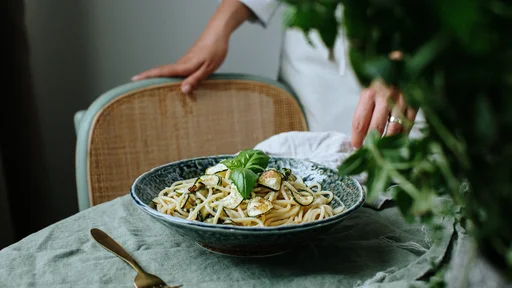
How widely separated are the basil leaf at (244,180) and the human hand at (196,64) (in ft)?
2.40

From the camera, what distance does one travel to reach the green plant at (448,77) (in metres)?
0.28

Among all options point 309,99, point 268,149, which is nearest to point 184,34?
point 309,99

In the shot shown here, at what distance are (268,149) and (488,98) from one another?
2.82 feet

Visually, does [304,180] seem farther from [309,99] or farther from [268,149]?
[309,99]

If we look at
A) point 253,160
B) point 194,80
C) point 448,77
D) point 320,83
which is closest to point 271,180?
point 253,160

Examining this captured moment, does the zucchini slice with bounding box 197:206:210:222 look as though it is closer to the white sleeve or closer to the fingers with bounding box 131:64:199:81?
the fingers with bounding box 131:64:199:81

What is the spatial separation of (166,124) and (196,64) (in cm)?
17

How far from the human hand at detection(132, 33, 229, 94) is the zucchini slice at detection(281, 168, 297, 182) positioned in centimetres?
63

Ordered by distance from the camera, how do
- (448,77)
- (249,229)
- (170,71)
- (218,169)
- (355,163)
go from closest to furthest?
(448,77), (355,163), (249,229), (218,169), (170,71)

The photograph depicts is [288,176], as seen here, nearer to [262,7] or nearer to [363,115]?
[363,115]

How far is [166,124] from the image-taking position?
4.83 feet

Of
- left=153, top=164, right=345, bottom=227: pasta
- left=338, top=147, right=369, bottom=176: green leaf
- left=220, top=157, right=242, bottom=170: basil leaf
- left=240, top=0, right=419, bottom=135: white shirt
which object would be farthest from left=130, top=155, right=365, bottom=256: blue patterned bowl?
left=240, top=0, right=419, bottom=135: white shirt

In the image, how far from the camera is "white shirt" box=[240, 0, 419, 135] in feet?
5.07

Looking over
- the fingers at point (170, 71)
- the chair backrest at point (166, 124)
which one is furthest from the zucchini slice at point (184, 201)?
the fingers at point (170, 71)
